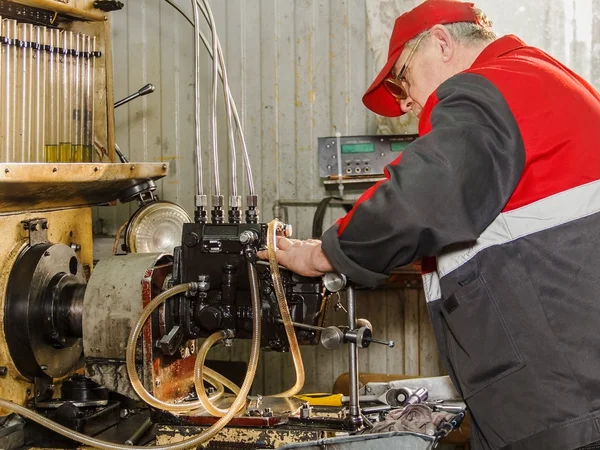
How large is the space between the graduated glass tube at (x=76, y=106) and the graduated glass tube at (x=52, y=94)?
0.06 meters

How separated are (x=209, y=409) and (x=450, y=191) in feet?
2.48

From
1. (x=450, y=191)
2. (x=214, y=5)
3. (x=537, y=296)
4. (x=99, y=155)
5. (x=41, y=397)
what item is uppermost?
(x=214, y=5)

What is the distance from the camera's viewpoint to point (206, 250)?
1.73m

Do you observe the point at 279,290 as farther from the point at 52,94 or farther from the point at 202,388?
the point at 52,94

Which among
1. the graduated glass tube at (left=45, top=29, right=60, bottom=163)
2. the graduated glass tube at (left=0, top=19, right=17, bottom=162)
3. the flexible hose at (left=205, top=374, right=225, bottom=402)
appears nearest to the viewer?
the flexible hose at (left=205, top=374, right=225, bottom=402)

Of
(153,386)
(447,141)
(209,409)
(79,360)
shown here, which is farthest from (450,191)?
(79,360)

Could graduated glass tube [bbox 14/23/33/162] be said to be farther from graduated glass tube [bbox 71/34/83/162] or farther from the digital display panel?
the digital display panel

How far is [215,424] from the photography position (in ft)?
5.22

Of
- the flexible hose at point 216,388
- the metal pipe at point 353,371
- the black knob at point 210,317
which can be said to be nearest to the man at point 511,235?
the metal pipe at point 353,371

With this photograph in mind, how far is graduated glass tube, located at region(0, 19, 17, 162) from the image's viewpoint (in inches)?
78.9

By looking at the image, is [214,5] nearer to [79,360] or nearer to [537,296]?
[79,360]

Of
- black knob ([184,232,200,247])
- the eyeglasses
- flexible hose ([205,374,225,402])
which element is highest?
the eyeglasses

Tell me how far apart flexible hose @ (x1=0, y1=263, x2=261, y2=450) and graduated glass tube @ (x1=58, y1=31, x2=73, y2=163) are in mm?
756

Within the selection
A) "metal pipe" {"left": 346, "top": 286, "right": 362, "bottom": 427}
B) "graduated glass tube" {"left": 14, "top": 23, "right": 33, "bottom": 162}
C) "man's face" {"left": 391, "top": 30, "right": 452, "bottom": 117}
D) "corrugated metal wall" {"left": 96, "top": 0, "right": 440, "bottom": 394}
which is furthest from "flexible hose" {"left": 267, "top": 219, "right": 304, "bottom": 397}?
"corrugated metal wall" {"left": 96, "top": 0, "right": 440, "bottom": 394}
